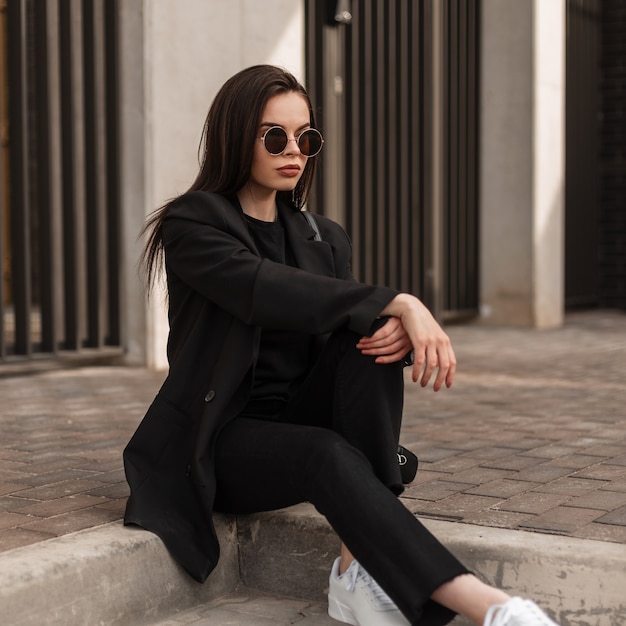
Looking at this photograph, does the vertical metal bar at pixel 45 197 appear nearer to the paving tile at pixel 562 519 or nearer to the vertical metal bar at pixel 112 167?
the vertical metal bar at pixel 112 167

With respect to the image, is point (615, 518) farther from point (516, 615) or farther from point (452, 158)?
point (452, 158)

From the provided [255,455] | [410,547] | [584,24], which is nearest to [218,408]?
[255,455]

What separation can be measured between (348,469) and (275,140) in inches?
33.6

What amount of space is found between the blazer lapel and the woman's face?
16cm

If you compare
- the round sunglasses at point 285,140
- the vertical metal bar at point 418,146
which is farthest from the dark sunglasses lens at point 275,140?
the vertical metal bar at point 418,146

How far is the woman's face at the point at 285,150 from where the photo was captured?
291 centimetres

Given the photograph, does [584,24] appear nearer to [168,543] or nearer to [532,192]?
[532,192]

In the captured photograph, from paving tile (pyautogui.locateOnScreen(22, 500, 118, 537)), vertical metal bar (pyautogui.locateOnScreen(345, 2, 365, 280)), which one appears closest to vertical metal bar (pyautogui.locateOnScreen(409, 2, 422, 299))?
vertical metal bar (pyautogui.locateOnScreen(345, 2, 365, 280))

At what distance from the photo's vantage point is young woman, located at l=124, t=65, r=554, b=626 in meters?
2.68

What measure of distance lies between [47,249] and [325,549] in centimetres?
382

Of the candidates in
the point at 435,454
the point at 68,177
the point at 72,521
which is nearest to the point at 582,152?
the point at 68,177

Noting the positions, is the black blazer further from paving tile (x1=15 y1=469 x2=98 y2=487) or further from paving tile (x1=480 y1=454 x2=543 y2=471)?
paving tile (x1=480 y1=454 x2=543 y2=471)

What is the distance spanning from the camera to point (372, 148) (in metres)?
8.87

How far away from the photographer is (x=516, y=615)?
2283 mm
